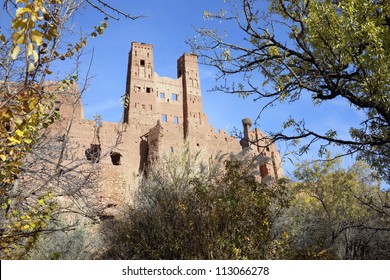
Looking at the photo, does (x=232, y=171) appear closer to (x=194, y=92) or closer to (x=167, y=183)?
(x=167, y=183)

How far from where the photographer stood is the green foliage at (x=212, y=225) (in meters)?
8.12

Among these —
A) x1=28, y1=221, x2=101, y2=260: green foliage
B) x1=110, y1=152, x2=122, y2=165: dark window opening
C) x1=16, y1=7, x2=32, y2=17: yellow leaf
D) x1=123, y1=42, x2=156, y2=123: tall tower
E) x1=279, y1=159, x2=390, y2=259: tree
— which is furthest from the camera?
x1=123, y1=42, x2=156, y2=123: tall tower

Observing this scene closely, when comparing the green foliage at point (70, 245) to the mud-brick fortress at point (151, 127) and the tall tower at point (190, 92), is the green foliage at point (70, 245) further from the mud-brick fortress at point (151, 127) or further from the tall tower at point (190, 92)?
the tall tower at point (190, 92)

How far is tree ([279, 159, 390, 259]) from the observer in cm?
1203

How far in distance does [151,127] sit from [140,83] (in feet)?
30.8

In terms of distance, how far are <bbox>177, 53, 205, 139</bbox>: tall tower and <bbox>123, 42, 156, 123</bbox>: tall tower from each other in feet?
13.4

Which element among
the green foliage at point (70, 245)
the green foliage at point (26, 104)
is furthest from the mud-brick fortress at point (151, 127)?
the green foliage at point (26, 104)

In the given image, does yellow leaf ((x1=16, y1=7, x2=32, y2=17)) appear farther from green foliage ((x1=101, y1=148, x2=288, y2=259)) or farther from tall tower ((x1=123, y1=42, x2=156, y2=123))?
tall tower ((x1=123, y1=42, x2=156, y2=123))

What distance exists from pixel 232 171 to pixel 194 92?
39.3 m

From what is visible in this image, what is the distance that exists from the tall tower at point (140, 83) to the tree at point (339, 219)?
21361 mm

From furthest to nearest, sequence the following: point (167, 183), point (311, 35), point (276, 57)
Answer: point (167, 183) < point (276, 57) < point (311, 35)

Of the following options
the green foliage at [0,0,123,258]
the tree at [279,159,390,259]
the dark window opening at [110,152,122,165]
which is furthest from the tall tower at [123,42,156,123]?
the green foliage at [0,0,123,258]

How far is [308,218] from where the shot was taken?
16.8m
